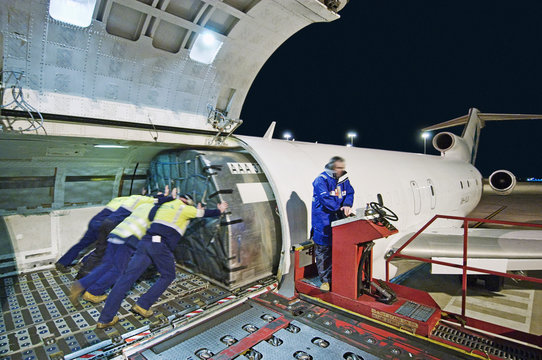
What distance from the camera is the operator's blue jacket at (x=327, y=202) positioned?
4.73 meters

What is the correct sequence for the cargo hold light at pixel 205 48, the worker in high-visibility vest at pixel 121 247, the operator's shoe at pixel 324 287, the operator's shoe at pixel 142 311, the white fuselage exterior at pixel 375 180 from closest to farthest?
the operator's shoe at pixel 142 311, the operator's shoe at pixel 324 287, the worker in high-visibility vest at pixel 121 247, the white fuselage exterior at pixel 375 180, the cargo hold light at pixel 205 48

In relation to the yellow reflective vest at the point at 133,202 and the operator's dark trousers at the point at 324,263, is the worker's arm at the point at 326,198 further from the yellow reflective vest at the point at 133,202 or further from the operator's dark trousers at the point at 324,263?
the yellow reflective vest at the point at 133,202

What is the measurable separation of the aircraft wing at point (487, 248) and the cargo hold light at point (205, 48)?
19.7 feet

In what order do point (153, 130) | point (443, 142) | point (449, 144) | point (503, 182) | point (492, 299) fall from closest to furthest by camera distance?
point (153, 130), point (492, 299), point (503, 182), point (449, 144), point (443, 142)

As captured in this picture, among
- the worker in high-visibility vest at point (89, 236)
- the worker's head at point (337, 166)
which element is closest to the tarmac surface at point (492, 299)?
the worker's head at point (337, 166)

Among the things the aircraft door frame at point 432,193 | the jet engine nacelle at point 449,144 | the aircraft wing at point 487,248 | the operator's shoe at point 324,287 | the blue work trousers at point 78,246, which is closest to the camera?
the operator's shoe at point 324,287

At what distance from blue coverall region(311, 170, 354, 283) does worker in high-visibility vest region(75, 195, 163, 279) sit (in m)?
3.04

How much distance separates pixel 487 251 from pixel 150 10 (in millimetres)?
7780

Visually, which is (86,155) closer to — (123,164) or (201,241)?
(123,164)

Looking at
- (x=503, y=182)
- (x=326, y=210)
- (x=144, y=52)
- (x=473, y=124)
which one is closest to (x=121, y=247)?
(x=144, y=52)

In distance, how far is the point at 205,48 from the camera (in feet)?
19.1

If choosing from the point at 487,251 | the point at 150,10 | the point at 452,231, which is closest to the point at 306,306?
the point at 487,251

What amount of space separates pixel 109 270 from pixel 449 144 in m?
14.7

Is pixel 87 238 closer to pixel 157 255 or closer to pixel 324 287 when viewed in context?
pixel 157 255
